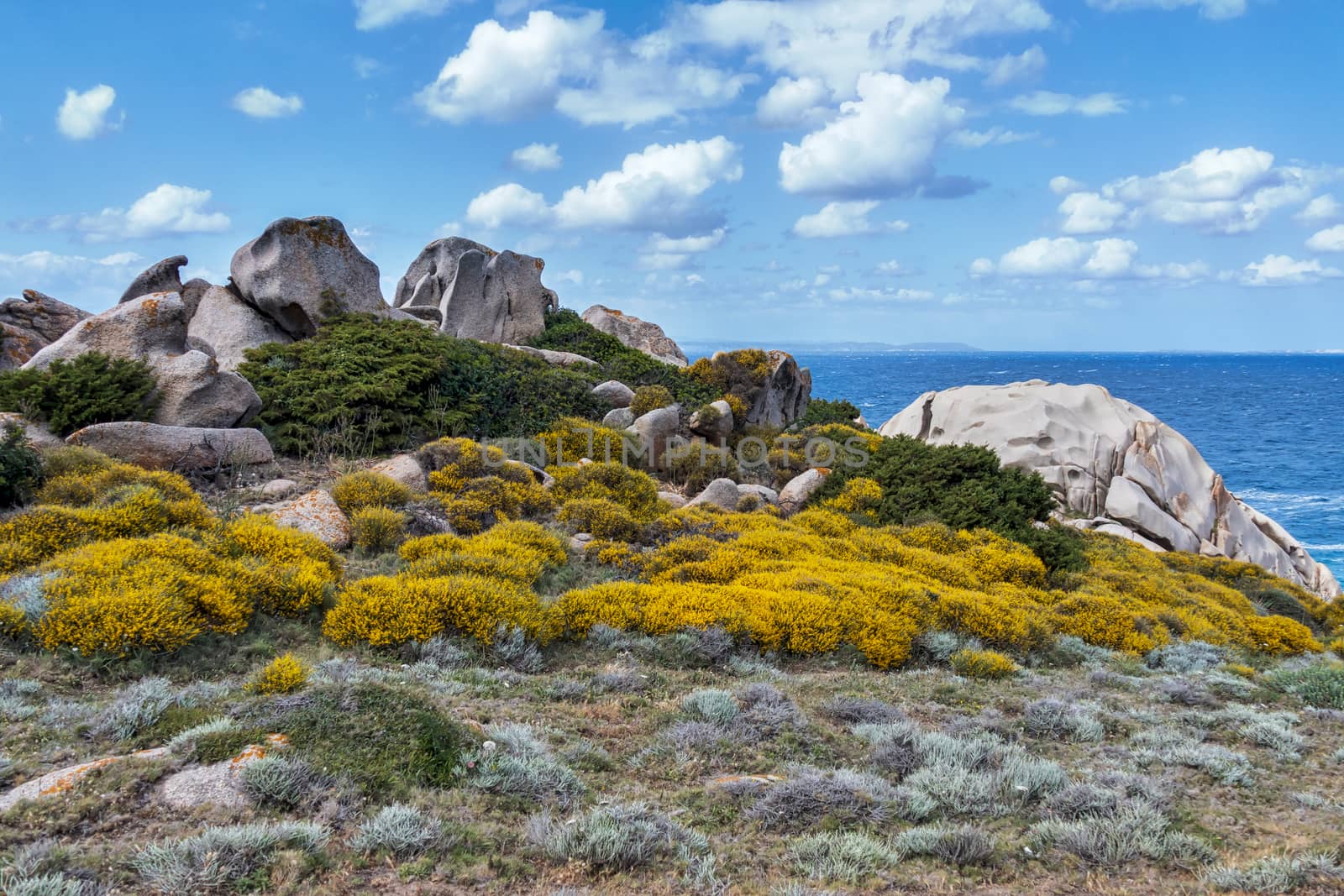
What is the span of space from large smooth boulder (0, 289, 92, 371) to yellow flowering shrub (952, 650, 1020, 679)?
20811 millimetres

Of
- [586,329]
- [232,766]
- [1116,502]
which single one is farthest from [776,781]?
[586,329]

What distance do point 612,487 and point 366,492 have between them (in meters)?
4.32

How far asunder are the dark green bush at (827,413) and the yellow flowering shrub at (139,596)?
19.0 meters

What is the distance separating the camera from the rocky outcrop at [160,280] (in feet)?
65.2

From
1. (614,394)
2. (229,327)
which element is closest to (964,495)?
(614,394)

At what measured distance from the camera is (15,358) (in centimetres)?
1819

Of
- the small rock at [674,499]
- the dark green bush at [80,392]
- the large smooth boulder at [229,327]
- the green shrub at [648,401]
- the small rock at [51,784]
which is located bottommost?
the small rock at [51,784]

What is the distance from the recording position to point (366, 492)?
11.9 meters

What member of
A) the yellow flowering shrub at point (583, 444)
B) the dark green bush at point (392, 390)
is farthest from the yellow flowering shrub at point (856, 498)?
the dark green bush at point (392, 390)

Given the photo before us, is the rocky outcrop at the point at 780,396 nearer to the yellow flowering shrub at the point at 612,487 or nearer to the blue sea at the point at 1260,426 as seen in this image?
the yellow flowering shrub at the point at 612,487

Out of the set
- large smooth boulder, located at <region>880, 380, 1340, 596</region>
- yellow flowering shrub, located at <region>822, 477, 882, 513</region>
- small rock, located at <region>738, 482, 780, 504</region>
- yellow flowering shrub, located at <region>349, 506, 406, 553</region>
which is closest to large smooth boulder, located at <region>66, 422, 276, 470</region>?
yellow flowering shrub, located at <region>349, 506, 406, 553</region>

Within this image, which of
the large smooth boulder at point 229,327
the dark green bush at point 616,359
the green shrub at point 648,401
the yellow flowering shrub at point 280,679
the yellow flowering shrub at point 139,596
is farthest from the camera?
the dark green bush at point 616,359

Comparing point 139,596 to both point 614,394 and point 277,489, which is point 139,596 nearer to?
point 277,489

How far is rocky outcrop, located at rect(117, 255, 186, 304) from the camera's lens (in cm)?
1988
